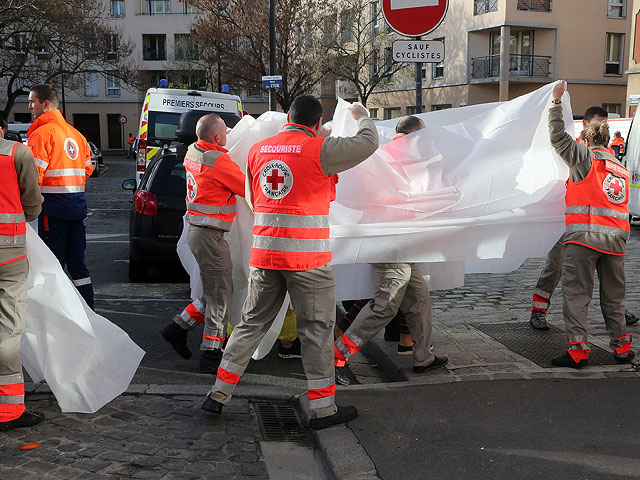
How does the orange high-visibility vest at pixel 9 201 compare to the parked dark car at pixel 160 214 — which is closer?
the orange high-visibility vest at pixel 9 201

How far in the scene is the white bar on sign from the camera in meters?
6.37

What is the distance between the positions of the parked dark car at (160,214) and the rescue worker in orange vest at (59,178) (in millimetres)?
1884

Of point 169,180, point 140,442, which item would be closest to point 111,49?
point 169,180

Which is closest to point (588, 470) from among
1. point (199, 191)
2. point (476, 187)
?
point (476, 187)

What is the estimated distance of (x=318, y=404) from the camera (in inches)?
178

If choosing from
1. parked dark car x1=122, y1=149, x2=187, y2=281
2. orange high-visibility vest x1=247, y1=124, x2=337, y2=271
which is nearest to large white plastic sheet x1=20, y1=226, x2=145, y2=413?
orange high-visibility vest x1=247, y1=124, x2=337, y2=271

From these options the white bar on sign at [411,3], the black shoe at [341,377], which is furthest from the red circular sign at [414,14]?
the black shoe at [341,377]

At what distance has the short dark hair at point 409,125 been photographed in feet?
18.4

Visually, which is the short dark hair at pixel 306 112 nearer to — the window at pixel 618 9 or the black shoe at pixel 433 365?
the black shoe at pixel 433 365

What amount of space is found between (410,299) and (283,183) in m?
1.56

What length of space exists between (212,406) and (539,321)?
3.28m

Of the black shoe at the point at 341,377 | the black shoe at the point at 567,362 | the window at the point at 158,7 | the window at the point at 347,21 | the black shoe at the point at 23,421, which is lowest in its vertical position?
the black shoe at the point at 341,377

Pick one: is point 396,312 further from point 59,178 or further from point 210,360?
point 59,178

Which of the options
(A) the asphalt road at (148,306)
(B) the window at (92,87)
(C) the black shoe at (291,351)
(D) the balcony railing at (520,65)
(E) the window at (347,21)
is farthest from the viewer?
(B) the window at (92,87)
